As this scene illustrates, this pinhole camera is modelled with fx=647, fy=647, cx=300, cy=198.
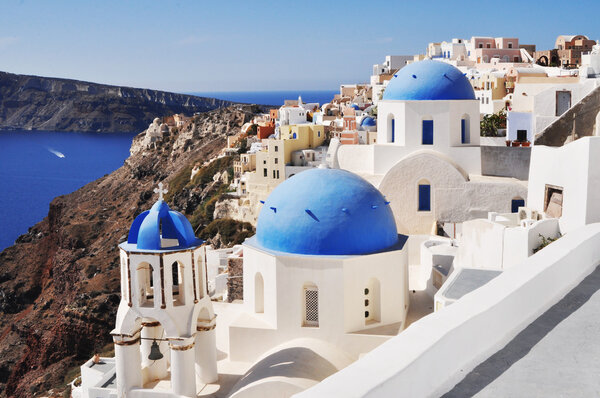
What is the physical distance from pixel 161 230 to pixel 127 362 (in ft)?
6.93

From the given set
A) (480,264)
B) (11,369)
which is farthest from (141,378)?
(11,369)

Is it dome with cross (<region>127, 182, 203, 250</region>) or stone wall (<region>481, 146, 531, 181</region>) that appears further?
stone wall (<region>481, 146, 531, 181</region>)

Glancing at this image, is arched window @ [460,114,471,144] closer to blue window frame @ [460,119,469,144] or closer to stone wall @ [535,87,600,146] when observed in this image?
blue window frame @ [460,119,469,144]

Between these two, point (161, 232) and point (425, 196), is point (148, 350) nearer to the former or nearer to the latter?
point (161, 232)

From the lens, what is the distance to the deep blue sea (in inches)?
3189

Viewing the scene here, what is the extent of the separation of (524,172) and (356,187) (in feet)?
26.6

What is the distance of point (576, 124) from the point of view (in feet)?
45.9

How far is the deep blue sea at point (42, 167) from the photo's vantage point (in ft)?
266

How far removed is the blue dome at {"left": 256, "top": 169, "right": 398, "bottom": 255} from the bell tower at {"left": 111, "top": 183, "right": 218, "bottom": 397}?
4.54ft

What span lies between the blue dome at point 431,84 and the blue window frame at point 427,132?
64 centimetres

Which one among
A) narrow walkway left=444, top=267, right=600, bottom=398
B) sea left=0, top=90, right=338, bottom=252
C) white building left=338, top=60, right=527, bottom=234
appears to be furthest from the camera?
sea left=0, top=90, right=338, bottom=252

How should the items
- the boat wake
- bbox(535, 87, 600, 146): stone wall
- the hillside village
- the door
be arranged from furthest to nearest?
the boat wake < the door < bbox(535, 87, 600, 146): stone wall < the hillside village

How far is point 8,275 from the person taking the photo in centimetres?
5812

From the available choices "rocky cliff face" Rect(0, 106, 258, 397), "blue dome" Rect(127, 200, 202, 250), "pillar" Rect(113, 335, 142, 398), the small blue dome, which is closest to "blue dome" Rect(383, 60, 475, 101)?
"blue dome" Rect(127, 200, 202, 250)
